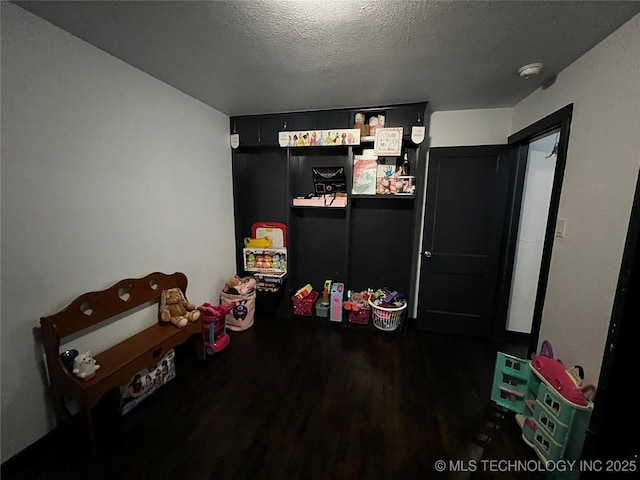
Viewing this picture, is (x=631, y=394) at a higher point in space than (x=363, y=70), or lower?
→ lower

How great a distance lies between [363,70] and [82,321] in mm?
2472

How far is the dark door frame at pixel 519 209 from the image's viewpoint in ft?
5.71

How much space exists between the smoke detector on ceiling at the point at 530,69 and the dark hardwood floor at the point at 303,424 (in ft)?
7.49

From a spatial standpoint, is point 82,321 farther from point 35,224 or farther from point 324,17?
point 324,17

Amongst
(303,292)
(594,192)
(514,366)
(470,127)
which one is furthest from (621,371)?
(303,292)

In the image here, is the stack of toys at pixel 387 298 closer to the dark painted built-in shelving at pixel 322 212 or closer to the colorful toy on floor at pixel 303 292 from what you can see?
the dark painted built-in shelving at pixel 322 212

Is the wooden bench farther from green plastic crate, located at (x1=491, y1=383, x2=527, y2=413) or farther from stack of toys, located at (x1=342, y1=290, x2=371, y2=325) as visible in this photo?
green plastic crate, located at (x1=491, y1=383, x2=527, y2=413)

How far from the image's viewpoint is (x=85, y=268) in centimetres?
162

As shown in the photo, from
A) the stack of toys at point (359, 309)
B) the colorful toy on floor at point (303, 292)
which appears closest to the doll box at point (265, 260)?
the colorful toy on floor at point (303, 292)

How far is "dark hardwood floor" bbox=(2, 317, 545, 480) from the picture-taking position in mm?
1357

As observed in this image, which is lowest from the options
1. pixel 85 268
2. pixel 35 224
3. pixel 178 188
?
pixel 85 268

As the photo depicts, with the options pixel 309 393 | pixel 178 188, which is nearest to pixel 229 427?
pixel 309 393

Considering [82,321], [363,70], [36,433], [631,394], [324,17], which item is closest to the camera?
[631,394]

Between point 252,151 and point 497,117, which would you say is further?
point 252,151
